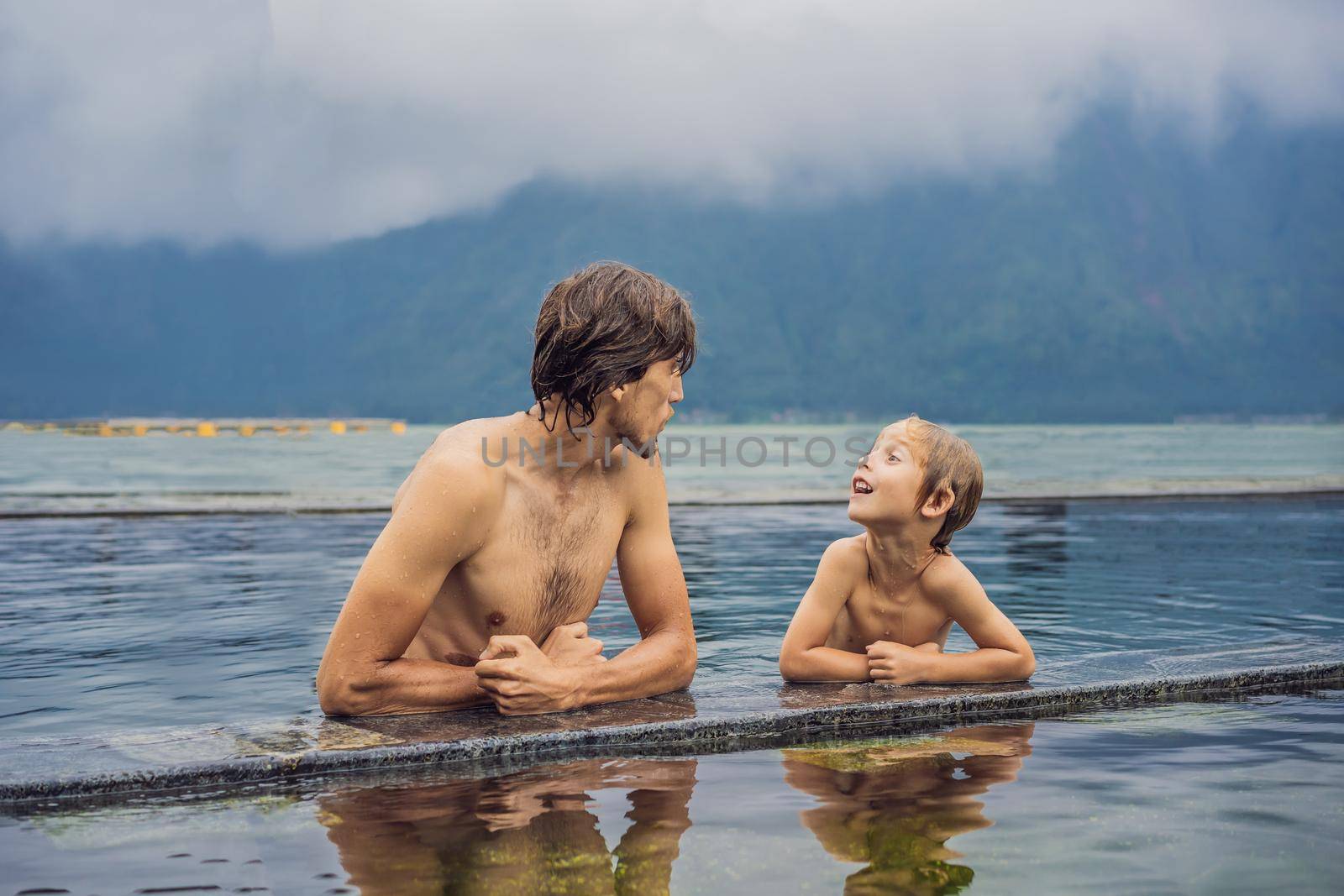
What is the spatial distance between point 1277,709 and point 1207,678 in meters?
0.30

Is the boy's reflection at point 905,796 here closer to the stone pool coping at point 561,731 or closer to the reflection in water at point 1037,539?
the stone pool coping at point 561,731

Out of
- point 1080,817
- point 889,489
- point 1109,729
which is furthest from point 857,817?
point 889,489

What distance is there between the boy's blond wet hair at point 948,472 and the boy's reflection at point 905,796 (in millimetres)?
862

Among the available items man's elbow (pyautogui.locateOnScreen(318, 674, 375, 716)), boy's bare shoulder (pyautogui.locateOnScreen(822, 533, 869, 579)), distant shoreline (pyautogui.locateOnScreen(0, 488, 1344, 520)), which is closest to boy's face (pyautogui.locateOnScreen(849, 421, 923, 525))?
boy's bare shoulder (pyautogui.locateOnScreen(822, 533, 869, 579))

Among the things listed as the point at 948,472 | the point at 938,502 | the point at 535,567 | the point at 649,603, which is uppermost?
the point at 948,472

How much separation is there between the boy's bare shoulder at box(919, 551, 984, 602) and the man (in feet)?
3.67

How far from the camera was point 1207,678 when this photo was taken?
453 centimetres

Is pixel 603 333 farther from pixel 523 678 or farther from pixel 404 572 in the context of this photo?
pixel 523 678

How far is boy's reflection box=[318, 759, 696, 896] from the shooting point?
2.45 meters

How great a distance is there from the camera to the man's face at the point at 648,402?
3588 mm

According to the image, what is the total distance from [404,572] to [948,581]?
209 cm

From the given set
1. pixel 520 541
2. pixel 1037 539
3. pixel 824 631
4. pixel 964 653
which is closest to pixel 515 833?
pixel 520 541

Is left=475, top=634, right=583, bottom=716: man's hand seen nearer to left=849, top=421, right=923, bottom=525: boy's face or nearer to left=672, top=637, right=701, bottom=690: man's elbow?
left=672, top=637, right=701, bottom=690: man's elbow

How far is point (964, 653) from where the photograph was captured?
4559 mm
